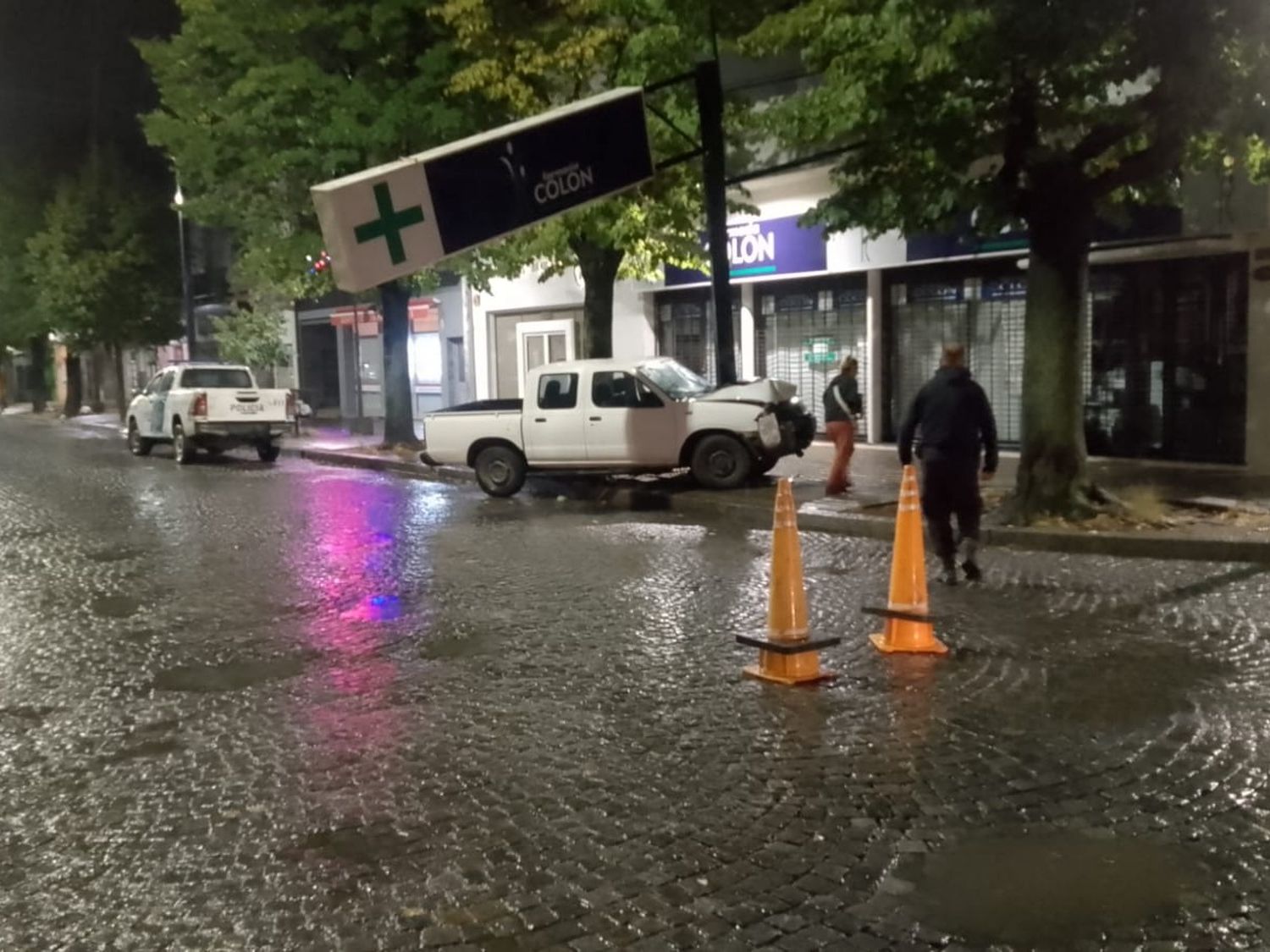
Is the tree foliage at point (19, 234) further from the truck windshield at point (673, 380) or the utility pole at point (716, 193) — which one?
the utility pole at point (716, 193)

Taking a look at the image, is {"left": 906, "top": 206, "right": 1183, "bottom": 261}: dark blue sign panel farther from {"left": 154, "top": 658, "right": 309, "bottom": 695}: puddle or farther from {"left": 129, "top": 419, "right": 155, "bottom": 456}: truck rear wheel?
{"left": 129, "top": 419, "right": 155, "bottom": 456}: truck rear wheel

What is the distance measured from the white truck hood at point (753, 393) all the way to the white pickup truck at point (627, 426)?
0.02 metres

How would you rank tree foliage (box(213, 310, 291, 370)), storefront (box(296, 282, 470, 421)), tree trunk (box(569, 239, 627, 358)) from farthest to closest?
tree foliage (box(213, 310, 291, 370)), storefront (box(296, 282, 470, 421)), tree trunk (box(569, 239, 627, 358))

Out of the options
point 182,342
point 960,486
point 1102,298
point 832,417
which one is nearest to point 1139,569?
point 960,486

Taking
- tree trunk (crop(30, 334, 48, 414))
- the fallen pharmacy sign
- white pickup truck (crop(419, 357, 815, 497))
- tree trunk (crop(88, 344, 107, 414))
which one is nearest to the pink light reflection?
white pickup truck (crop(419, 357, 815, 497))

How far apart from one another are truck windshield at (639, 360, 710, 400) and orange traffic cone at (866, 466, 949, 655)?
8510mm

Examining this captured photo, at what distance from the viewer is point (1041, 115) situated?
41.1 ft

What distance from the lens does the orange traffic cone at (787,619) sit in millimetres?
7281

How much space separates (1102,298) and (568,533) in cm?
934

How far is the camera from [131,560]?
12328 mm

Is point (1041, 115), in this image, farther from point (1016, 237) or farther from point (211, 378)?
point (211, 378)

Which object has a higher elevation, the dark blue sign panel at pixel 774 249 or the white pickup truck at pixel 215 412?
the dark blue sign panel at pixel 774 249

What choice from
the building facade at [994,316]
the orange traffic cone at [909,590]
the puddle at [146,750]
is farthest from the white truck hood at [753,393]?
the puddle at [146,750]

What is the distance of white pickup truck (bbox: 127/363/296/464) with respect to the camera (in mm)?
23281
